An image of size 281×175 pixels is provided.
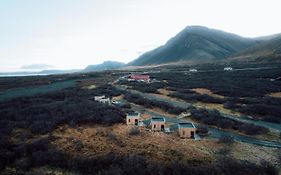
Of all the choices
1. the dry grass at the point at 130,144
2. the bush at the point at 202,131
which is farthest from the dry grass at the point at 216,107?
the dry grass at the point at 130,144

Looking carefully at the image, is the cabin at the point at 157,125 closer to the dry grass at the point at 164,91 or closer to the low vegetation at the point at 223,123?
the low vegetation at the point at 223,123

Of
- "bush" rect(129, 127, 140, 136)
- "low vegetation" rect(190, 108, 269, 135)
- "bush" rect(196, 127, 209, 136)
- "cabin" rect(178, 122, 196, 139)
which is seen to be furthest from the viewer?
"low vegetation" rect(190, 108, 269, 135)

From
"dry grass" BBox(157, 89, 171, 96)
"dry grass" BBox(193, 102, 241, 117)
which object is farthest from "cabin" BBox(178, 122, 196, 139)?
"dry grass" BBox(157, 89, 171, 96)

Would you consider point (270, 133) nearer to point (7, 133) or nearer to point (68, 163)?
point (68, 163)

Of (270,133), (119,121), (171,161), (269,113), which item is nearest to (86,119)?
(119,121)

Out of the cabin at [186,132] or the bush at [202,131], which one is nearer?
the cabin at [186,132]

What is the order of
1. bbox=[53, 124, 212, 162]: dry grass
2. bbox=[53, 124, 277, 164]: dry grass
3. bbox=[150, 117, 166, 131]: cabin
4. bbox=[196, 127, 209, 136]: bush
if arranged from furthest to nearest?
1. bbox=[150, 117, 166, 131]: cabin
2. bbox=[196, 127, 209, 136]: bush
3. bbox=[53, 124, 212, 162]: dry grass
4. bbox=[53, 124, 277, 164]: dry grass

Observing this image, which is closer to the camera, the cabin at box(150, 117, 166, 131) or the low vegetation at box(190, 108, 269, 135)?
the low vegetation at box(190, 108, 269, 135)

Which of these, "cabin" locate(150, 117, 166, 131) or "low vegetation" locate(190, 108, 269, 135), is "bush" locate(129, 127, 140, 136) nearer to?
"cabin" locate(150, 117, 166, 131)

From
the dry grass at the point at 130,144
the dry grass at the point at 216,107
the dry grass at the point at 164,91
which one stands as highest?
the dry grass at the point at 164,91

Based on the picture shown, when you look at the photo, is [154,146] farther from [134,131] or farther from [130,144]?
[134,131]

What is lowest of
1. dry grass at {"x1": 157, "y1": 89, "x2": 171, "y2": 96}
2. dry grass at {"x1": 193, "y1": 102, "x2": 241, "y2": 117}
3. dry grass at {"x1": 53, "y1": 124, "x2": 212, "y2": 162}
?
dry grass at {"x1": 193, "y1": 102, "x2": 241, "y2": 117}
